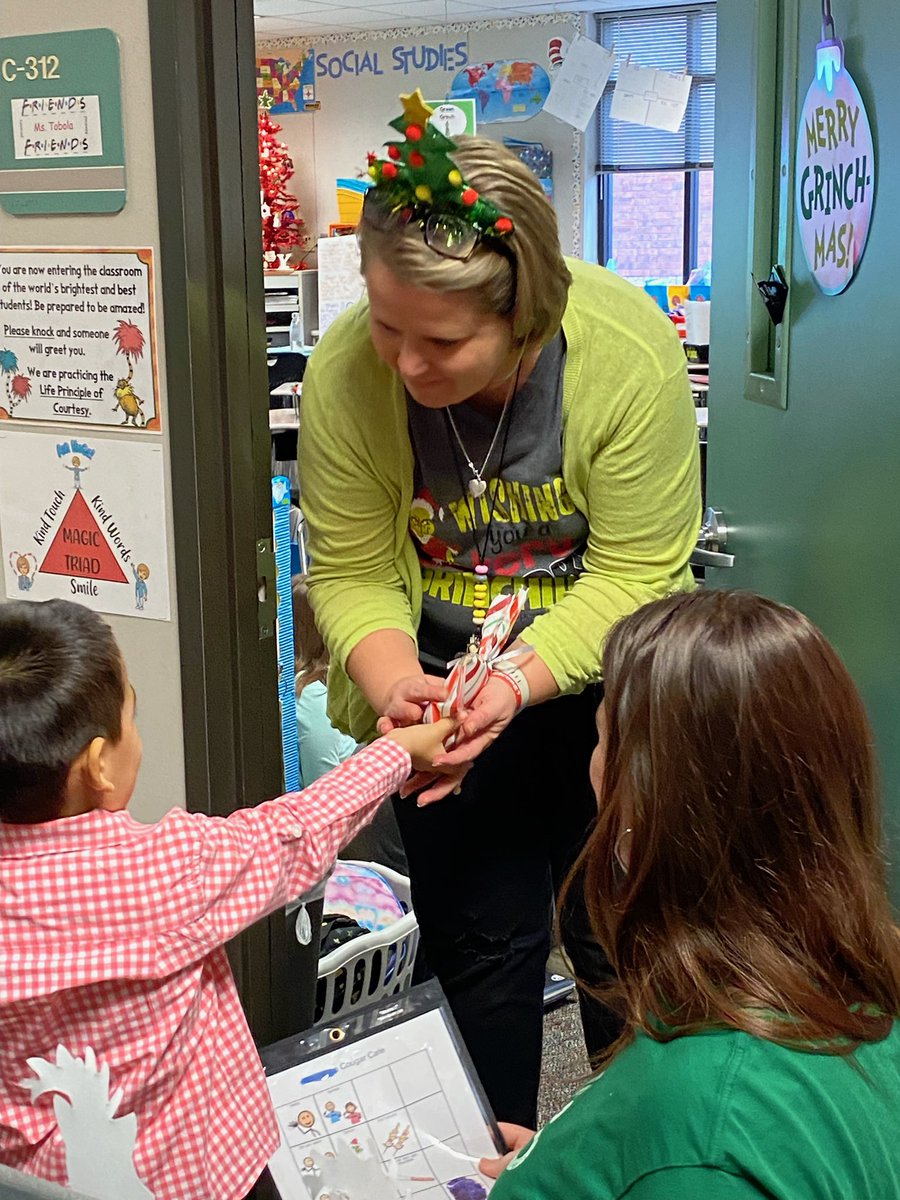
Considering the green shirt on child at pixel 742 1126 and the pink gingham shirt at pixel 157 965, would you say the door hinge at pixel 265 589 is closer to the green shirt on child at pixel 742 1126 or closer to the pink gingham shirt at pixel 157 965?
the pink gingham shirt at pixel 157 965

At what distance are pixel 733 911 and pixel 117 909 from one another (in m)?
0.57

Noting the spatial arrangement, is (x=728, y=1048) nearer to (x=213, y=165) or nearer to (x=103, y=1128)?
(x=103, y=1128)

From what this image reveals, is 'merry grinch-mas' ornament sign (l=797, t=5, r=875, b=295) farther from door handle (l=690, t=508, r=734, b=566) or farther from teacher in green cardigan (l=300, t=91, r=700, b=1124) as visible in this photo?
door handle (l=690, t=508, r=734, b=566)

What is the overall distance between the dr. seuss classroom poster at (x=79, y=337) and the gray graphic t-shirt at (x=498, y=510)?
1.04 ft

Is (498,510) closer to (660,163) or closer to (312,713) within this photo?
(312,713)

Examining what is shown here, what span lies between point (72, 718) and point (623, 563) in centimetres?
64

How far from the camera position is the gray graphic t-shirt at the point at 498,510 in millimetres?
1479

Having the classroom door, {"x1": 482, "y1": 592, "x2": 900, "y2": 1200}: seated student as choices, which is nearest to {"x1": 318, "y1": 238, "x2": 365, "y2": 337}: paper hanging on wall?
the classroom door

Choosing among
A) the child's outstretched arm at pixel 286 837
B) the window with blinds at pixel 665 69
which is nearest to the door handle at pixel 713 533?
the child's outstretched arm at pixel 286 837

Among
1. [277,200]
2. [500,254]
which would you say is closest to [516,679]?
[500,254]

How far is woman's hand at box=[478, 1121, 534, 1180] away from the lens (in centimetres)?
145

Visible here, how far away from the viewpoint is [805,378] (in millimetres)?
1779

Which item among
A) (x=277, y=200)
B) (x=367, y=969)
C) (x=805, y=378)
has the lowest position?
(x=367, y=969)

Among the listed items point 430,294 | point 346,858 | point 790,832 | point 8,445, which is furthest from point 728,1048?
point 346,858
